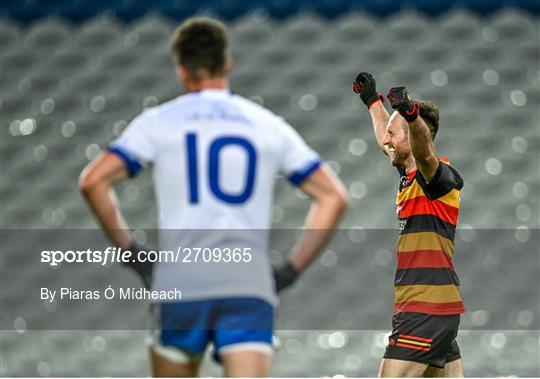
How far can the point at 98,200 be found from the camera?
7.68 feet

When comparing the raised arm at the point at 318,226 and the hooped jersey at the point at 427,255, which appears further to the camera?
the hooped jersey at the point at 427,255

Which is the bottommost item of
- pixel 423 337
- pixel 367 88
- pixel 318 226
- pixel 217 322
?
pixel 423 337

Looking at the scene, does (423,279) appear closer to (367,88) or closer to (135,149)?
(367,88)

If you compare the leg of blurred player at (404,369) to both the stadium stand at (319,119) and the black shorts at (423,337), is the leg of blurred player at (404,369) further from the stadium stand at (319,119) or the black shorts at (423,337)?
the stadium stand at (319,119)

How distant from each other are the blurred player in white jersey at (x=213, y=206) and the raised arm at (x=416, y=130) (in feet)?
2.24

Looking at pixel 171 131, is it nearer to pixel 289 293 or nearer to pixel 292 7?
pixel 289 293

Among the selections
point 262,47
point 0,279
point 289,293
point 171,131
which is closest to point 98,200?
point 171,131

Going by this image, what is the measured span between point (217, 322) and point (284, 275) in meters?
0.18

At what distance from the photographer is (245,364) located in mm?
2318

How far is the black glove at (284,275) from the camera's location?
7.76 ft

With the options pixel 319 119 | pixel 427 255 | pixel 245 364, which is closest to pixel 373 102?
pixel 427 255

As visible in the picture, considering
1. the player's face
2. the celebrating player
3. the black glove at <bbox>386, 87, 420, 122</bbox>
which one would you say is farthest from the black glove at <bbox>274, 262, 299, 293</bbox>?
the player's face

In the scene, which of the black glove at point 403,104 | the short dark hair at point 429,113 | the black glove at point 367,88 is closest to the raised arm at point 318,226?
the black glove at point 403,104

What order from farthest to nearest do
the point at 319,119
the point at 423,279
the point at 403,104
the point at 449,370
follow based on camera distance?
1. the point at 319,119
2. the point at 449,370
3. the point at 423,279
4. the point at 403,104
